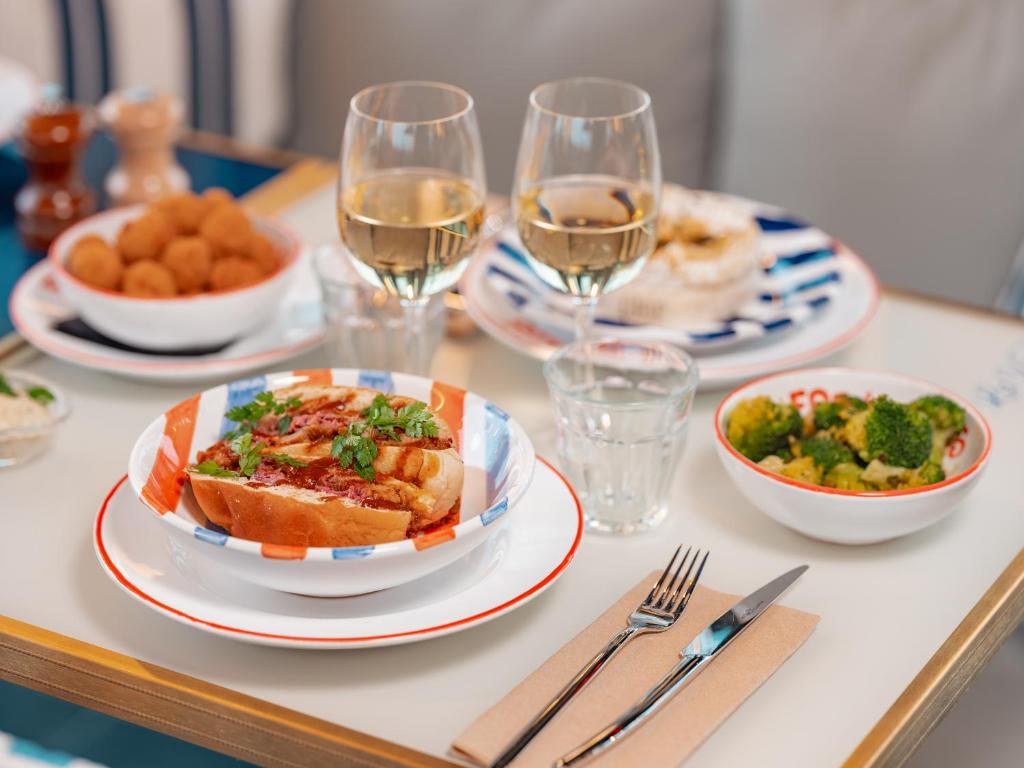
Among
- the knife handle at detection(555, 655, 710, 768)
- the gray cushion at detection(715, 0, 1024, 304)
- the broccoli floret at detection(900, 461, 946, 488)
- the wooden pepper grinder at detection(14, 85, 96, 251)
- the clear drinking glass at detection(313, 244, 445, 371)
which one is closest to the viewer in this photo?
the knife handle at detection(555, 655, 710, 768)

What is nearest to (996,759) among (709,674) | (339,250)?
(709,674)

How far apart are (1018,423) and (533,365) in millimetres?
492

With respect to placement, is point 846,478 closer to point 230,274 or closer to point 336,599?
point 336,599

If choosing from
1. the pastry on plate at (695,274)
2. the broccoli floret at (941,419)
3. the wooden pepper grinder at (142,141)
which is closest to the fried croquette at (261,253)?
the pastry on plate at (695,274)

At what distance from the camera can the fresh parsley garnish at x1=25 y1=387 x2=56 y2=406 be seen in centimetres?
121

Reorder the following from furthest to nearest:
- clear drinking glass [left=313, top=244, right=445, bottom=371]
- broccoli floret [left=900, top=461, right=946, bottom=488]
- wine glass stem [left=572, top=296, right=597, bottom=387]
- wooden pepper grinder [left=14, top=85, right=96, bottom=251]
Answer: wooden pepper grinder [left=14, top=85, right=96, bottom=251], clear drinking glass [left=313, top=244, right=445, bottom=371], wine glass stem [left=572, top=296, right=597, bottom=387], broccoli floret [left=900, top=461, right=946, bottom=488]

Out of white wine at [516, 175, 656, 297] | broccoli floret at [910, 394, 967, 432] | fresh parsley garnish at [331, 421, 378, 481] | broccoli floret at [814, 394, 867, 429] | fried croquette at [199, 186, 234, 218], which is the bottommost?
broccoli floret at [814, 394, 867, 429]

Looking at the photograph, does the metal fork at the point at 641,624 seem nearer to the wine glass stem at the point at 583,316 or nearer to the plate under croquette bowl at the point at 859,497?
the plate under croquette bowl at the point at 859,497

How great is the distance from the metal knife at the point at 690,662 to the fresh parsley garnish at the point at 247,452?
0.32 m

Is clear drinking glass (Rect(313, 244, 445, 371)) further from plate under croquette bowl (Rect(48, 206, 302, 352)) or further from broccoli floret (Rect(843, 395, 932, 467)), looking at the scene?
broccoli floret (Rect(843, 395, 932, 467))

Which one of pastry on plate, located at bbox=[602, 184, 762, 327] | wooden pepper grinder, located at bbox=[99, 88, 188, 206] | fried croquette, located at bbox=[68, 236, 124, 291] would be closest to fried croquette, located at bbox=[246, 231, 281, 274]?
fried croquette, located at bbox=[68, 236, 124, 291]

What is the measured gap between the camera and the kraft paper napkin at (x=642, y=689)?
0.81 meters

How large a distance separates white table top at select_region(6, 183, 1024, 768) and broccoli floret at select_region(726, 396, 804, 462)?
0.19 ft

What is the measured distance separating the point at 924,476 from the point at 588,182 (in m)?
0.39
